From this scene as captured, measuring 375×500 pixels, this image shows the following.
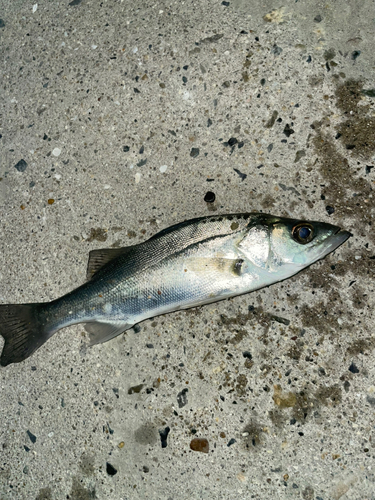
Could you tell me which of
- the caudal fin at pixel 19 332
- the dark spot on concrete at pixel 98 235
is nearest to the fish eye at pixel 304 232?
the dark spot on concrete at pixel 98 235

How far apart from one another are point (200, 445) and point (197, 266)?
1434 millimetres

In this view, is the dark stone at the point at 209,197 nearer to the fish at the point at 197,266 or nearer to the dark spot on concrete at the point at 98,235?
the fish at the point at 197,266

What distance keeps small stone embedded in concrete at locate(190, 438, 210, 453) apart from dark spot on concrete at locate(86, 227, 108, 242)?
5.98ft

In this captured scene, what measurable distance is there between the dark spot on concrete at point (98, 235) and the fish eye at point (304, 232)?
5.37 ft

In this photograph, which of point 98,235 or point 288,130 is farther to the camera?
point 98,235

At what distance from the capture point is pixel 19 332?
→ 3174 mm

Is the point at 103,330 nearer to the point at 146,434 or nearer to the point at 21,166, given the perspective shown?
the point at 146,434

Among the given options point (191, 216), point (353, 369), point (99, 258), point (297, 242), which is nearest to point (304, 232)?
point (297, 242)

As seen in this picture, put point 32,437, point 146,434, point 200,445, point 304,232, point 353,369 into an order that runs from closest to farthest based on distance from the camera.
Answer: point 304,232
point 353,369
point 200,445
point 146,434
point 32,437

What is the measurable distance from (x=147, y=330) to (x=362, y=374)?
5.57 ft

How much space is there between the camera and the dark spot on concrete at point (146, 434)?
3047 millimetres

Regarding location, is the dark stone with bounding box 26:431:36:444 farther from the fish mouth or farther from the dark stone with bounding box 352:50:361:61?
the dark stone with bounding box 352:50:361:61

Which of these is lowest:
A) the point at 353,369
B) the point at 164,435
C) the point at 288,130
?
the point at 164,435

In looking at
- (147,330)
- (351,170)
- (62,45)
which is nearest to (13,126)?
(62,45)
